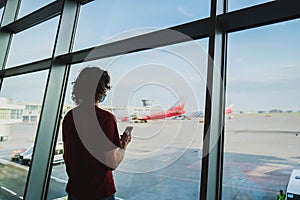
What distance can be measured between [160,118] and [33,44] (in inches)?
90.3

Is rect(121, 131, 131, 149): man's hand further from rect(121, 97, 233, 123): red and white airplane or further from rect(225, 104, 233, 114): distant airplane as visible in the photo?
rect(225, 104, 233, 114): distant airplane

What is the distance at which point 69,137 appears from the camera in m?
1.64

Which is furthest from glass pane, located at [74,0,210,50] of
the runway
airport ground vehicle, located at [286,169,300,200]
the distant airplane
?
airport ground vehicle, located at [286,169,300,200]

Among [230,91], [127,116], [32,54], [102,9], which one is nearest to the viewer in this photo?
[230,91]

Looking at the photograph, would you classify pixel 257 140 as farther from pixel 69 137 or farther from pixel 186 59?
pixel 69 137

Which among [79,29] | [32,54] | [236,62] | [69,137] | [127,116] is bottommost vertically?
[69,137]

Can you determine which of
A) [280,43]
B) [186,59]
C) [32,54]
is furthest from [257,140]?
[32,54]

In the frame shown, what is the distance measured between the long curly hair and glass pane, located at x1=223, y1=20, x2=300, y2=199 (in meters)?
0.90

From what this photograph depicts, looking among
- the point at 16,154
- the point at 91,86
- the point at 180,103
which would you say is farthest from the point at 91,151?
the point at 16,154

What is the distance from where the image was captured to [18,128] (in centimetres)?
306

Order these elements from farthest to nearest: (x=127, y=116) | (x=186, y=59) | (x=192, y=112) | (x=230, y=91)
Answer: (x=127, y=116) < (x=186, y=59) < (x=192, y=112) < (x=230, y=91)

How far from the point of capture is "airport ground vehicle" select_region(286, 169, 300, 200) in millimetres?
1341

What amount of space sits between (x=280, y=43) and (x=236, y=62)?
0.96 ft

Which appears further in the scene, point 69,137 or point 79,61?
point 79,61
